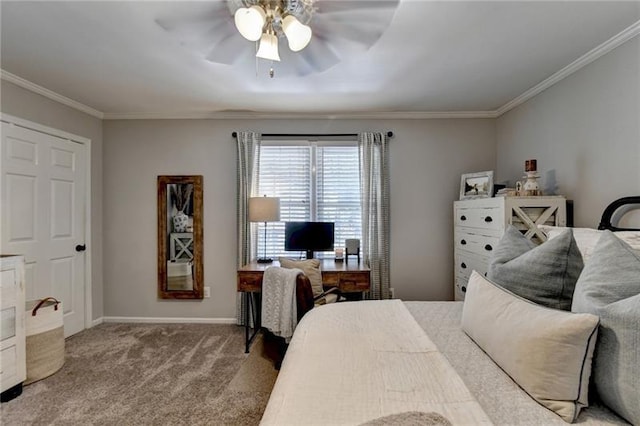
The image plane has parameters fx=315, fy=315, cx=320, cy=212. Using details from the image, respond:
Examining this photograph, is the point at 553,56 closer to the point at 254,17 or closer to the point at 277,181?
the point at 254,17

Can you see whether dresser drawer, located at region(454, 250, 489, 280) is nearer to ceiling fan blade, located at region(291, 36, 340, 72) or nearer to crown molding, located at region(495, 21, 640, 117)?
crown molding, located at region(495, 21, 640, 117)

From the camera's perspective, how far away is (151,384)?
7.76ft

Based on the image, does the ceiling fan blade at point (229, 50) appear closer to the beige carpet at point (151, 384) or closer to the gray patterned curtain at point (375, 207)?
the gray patterned curtain at point (375, 207)

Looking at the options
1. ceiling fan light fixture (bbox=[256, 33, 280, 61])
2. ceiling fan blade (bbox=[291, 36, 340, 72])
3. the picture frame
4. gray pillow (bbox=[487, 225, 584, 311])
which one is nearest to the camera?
gray pillow (bbox=[487, 225, 584, 311])

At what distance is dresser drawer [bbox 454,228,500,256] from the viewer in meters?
2.66

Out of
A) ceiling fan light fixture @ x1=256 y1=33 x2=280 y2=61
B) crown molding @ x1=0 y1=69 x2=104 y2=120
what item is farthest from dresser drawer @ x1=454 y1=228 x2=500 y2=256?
crown molding @ x1=0 y1=69 x2=104 y2=120

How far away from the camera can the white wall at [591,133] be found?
1.99m

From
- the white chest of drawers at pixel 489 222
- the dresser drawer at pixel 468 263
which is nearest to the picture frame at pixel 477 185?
the white chest of drawers at pixel 489 222

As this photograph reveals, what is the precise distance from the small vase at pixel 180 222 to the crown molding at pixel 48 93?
1.44 metres

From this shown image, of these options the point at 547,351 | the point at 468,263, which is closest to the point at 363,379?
the point at 547,351

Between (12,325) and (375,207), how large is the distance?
3.21m

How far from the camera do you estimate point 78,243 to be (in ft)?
11.1

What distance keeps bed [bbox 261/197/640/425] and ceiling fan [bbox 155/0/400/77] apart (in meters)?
1.44

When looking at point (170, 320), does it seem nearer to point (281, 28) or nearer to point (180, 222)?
point (180, 222)
